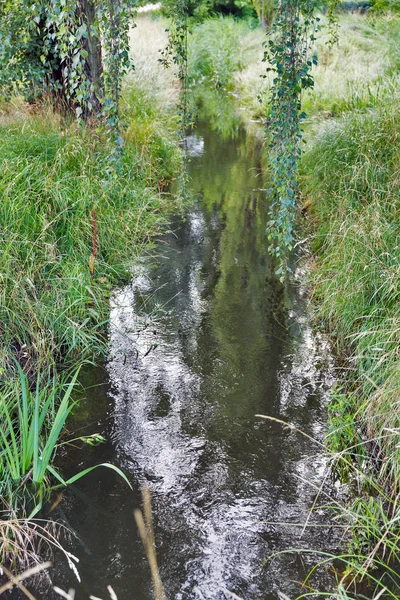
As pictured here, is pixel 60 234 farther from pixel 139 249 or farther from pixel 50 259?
pixel 139 249

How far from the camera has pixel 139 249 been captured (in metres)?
5.82

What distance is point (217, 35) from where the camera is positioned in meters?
18.0

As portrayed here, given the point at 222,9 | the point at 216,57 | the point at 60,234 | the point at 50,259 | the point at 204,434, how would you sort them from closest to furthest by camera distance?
the point at 204,434 < the point at 50,259 < the point at 60,234 < the point at 216,57 < the point at 222,9

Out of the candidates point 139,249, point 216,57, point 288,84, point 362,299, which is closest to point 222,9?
point 216,57

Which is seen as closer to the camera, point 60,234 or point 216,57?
point 60,234

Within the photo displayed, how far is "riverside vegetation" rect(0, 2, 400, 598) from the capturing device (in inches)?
114

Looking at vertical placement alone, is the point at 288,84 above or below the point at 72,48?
below

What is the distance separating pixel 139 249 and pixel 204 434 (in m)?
2.84

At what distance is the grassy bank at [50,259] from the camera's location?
9.61ft

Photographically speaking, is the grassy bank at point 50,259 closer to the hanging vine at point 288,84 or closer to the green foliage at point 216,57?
the hanging vine at point 288,84

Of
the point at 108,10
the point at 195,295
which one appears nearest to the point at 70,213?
the point at 195,295

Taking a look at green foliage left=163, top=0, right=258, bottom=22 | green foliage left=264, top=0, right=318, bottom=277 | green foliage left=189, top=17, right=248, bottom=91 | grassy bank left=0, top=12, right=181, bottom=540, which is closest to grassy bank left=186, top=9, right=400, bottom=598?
green foliage left=264, top=0, right=318, bottom=277

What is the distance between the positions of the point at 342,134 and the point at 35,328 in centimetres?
392

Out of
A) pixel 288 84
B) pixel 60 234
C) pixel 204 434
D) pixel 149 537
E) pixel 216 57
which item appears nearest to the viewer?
pixel 149 537
